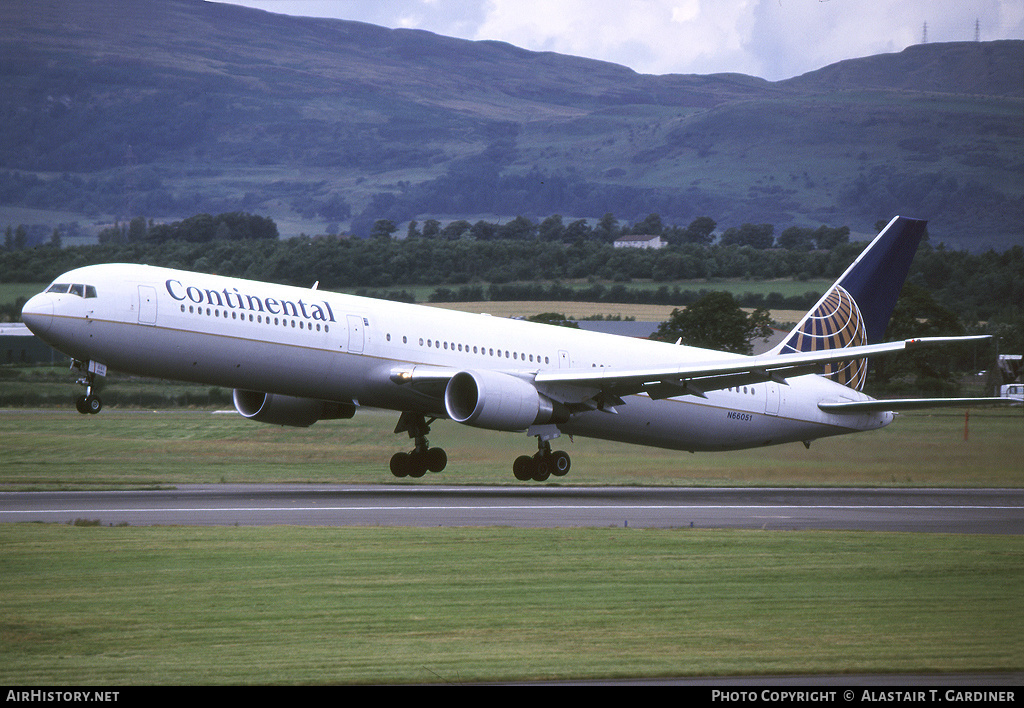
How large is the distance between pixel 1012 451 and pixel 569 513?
15.1 metres

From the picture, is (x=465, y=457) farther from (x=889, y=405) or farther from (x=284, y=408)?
(x=889, y=405)

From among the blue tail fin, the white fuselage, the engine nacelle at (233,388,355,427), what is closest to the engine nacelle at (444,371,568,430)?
the white fuselage

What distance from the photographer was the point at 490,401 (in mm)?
29922

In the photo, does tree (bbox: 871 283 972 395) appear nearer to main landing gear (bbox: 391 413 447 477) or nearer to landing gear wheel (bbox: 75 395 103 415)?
main landing gear (bbox: 391 413 447 477)

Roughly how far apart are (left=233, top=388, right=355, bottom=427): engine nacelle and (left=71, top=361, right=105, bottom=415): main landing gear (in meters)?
5.65

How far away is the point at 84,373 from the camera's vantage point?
Answer: 27.1 metres

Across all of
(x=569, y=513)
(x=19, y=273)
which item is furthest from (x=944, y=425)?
(x=19, y=273)

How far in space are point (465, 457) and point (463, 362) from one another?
10.6ft

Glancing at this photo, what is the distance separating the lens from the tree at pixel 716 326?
237ft

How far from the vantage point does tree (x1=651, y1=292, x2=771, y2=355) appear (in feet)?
237

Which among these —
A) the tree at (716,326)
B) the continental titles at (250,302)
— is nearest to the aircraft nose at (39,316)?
the continental titles at (250,302)

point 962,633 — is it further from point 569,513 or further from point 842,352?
point 842,352

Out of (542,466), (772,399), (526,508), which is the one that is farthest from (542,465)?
(772,399)

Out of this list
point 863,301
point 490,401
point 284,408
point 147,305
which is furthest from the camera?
point 863,301
